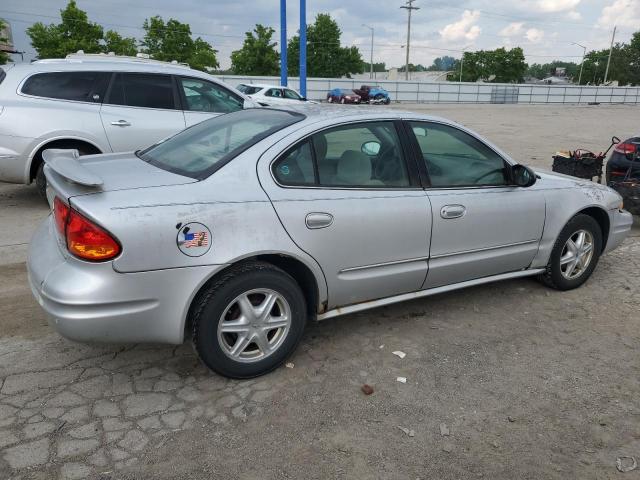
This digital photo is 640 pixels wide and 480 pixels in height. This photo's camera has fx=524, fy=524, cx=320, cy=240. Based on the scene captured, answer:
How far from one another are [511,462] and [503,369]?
858mm

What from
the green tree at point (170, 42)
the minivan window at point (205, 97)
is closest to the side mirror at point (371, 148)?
the minivan window at point (205, 97)

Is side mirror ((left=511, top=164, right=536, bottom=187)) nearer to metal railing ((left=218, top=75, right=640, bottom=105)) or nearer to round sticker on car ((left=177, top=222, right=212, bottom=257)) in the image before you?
round sticker on car ((left=177, top=222, right=212, bottom=257))

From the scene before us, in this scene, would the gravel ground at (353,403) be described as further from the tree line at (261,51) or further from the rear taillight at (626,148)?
the tree line at (261,51)

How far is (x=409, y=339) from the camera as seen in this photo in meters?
3.65

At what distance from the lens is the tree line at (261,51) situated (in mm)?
39719

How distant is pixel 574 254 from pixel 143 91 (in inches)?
220

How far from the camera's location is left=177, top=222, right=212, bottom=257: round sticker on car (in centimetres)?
268

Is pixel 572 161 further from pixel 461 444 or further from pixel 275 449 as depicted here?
pixel 275 449

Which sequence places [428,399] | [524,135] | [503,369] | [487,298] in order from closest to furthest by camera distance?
[428,399]
[503,369]
[487,298]
[524,135]

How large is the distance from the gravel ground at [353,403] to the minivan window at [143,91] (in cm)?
355

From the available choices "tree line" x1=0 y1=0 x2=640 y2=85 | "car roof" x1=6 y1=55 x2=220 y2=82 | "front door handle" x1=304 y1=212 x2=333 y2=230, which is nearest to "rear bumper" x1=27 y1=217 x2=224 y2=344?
"front door handle" x1=304 y1=212 x2=333 y2=230

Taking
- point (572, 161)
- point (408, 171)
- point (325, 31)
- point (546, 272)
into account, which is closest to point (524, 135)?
point (572, 161)

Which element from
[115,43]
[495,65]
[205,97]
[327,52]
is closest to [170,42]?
[115,43]

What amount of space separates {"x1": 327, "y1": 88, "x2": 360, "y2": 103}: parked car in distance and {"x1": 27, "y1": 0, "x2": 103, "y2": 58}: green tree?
18.6m
